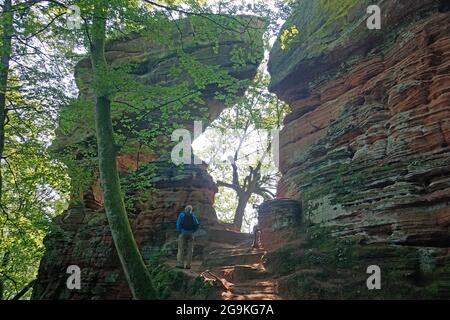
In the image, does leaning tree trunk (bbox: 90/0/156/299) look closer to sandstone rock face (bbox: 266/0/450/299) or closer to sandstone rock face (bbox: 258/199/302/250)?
sandstone rock face (bbox: 266/0/450/299)

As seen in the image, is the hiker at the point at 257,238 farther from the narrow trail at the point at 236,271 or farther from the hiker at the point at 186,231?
the hiker at the point at 186,231

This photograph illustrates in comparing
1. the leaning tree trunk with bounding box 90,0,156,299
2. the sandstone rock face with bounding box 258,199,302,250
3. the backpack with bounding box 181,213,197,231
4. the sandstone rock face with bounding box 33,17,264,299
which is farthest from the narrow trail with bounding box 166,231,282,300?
the leaning tree trunk with bounding box 90,0,156,299

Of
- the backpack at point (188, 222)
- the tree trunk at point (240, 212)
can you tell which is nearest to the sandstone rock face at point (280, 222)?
the backpack at point (188, 222)

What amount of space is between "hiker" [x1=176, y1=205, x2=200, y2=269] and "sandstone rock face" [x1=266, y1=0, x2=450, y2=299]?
255cm

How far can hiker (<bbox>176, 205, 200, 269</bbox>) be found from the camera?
1121cm

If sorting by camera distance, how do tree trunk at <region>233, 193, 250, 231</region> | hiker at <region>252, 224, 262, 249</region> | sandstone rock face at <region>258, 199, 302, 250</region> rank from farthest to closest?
tree trunk at <region>233, 193, 250, 231</region> → hiker at <region>252, 224, 262, 249</region> → sandstone rock face at <region>258, 199, 302, 250</region>

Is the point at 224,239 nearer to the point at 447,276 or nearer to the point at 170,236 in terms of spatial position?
the point at 170,236

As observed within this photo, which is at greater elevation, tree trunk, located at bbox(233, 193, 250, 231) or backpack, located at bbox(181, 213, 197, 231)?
tree trunk, located at bbox(233, 193, 250, 231)

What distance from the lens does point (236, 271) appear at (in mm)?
11133

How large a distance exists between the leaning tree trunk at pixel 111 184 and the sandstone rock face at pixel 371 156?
3551 millimetres

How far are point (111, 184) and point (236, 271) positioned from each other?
14.8 ft

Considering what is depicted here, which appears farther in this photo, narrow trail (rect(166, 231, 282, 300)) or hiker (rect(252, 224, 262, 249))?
hiker (rect(252, 224, 262, 249))

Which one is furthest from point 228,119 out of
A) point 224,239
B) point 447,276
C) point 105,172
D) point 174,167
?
point 447,276

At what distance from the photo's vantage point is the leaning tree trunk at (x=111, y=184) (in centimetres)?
898
